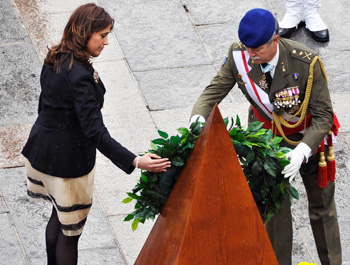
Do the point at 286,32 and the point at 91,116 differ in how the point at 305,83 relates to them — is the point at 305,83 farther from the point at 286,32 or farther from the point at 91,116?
the point at 286,32

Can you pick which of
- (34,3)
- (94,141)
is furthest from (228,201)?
(34,3)

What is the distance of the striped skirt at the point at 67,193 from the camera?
4887 mm

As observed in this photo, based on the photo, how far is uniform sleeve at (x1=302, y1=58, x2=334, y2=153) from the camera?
4.84 meters

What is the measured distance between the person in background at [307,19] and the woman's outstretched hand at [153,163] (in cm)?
390

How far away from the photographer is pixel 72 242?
5.13 meters

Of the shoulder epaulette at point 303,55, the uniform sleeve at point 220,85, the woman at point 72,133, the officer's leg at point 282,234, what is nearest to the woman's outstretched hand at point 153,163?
the woman at point 72,133

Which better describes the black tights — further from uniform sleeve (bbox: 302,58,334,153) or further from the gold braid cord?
uniform sleeve (bbox: 302,58,334,153)

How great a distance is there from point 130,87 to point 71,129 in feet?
8.86

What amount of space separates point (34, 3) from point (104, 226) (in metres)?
3.24

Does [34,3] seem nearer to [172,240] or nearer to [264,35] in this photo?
[264,35]

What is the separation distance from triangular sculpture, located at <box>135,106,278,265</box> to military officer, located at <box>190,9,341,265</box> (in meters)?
0.52

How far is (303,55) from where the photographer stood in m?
4.87

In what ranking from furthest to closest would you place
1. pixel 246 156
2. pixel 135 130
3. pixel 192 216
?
pixel 135 130, pixel 246 156, pixel 192 216

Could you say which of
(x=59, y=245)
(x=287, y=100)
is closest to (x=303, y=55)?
(x=287, y=100)
